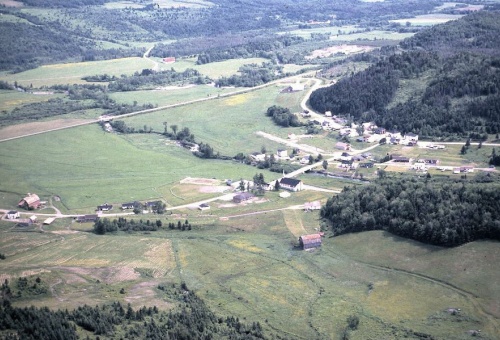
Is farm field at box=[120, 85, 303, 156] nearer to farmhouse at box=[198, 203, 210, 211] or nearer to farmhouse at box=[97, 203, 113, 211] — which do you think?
farmhouse at box=[198, 203, 210, 211]

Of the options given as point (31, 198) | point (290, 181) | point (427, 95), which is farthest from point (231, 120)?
point (31, 198)

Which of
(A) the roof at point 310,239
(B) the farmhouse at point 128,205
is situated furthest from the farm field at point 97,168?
(A) the roof at point 310,239

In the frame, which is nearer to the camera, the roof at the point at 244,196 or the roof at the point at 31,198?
the roof at the point at 31,198

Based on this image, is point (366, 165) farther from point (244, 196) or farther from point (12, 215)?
point (12, 215)

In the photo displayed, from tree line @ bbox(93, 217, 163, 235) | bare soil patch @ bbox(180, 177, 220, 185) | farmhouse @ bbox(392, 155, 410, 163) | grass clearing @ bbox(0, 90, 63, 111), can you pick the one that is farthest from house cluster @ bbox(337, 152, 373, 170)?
grass clearing @ bbox(0, 90, 63, 111)

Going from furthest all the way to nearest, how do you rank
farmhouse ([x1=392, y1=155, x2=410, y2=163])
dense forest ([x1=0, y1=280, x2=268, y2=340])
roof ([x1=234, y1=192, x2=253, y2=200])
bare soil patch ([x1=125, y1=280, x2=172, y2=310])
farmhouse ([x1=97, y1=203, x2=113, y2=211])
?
farmhouse ([x1=392, y1=155, x2=410, y2=163])
roof ([x1=234, y1=192, x2=253, y2=200])
farmhouse ([x1=97, y1=203, x2=113, y2=211])
bare soil patch ([x1=125, y1=280, x2=172, y2=310])
dense forest ([x1=0, y1=280, x2=268, y2=340])

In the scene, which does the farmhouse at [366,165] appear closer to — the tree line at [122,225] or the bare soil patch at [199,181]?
the bare soil patch at [199,181]

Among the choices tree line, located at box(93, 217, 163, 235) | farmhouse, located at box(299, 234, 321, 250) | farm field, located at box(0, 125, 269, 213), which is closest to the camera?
farmhouse, located at box(299, 234, 321, 250)
